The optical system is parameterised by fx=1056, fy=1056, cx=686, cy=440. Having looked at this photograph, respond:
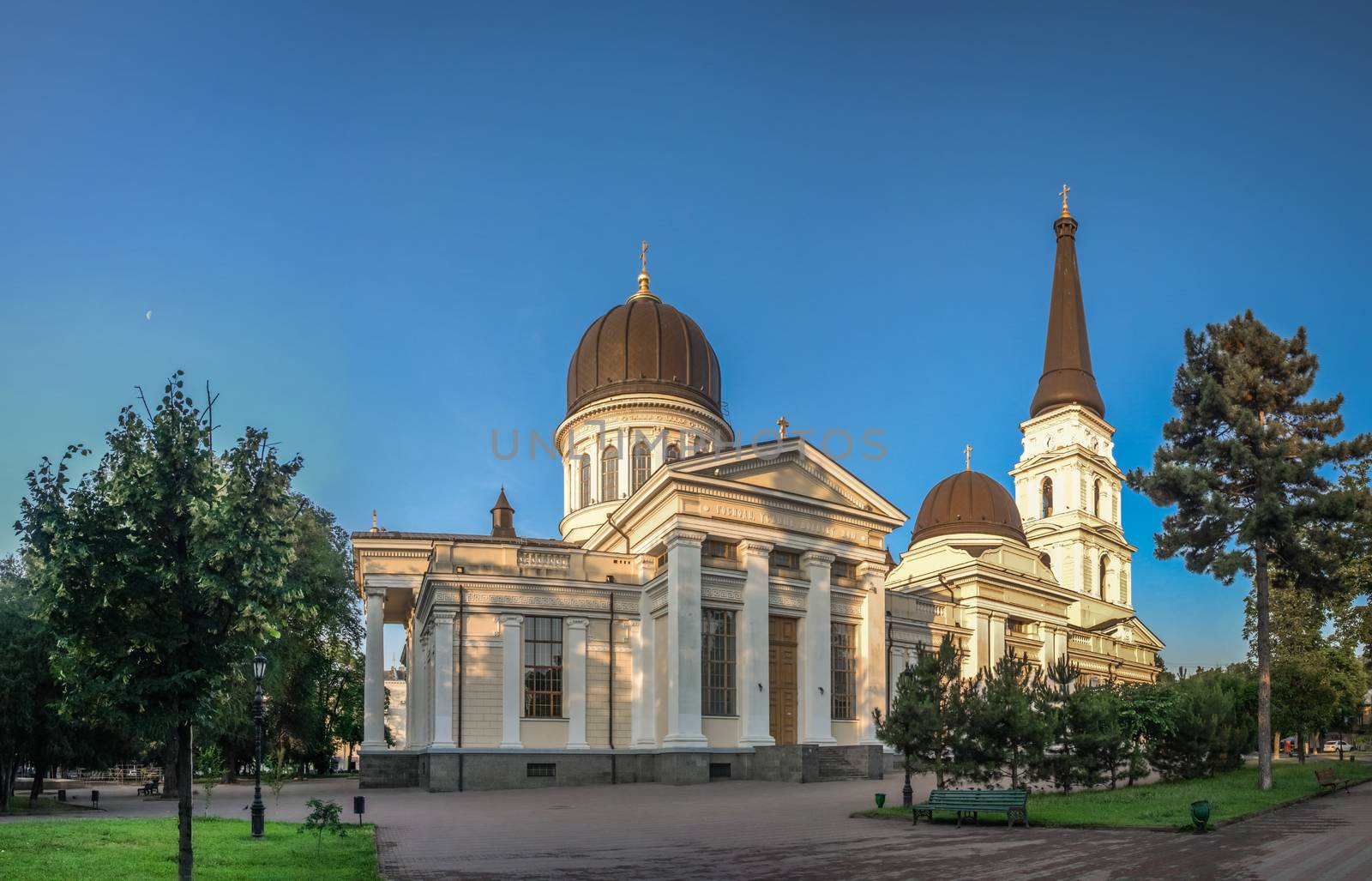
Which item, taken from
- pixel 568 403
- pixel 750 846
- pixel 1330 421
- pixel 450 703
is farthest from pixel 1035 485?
pixel 750 846

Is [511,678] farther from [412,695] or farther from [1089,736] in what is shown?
[1089,736]

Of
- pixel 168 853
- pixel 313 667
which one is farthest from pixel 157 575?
pixel 313 667

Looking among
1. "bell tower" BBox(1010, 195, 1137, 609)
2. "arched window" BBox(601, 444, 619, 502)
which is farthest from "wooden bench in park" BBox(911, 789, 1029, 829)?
"bell tower" BBox(1010, 195, 1137, 609)

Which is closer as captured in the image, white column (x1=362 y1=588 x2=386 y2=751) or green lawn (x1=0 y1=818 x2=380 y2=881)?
green lawn (x1=0 y1=818 x2=380 y2=881)

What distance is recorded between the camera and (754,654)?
37188 mm

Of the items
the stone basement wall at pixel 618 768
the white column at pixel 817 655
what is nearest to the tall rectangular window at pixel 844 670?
the white column at pixel 817 655

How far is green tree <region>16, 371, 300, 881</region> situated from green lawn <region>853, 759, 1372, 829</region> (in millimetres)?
15101

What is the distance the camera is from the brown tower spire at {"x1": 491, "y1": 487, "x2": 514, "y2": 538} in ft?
188

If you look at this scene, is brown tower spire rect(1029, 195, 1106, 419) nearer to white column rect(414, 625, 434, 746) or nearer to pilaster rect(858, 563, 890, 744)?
pilaster rect(858, 563, 890, 744)

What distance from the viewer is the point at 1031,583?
2297 inches

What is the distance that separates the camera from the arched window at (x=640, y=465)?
50.8m

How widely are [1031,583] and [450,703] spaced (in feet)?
116

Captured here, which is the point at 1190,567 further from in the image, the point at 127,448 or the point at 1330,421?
the point at 127,448

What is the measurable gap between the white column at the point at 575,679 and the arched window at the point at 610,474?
1362 cm
